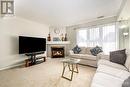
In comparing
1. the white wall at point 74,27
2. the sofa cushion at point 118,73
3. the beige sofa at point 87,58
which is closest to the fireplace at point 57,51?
the white wall at point 74,27

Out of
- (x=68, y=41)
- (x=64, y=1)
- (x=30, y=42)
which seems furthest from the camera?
(x=68, y=41)

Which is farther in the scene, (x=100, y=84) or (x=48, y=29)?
(x=48, y=29)

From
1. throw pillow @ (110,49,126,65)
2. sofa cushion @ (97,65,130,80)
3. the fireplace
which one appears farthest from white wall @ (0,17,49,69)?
throw pillow @ (110,49,126,65)

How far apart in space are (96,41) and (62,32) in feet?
8.94

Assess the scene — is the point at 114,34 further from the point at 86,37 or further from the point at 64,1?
the point at 64,1

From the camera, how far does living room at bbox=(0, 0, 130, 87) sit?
2.92 metres

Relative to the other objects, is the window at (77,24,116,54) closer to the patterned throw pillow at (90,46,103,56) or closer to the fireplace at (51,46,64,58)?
the patterned throw pillow at (90,46,103,56)


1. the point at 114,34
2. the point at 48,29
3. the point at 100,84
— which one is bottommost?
the point at 100,84

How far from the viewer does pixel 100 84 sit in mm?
1522

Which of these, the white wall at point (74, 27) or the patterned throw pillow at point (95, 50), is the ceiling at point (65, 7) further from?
the patterned throw pillow at point (95, 50)

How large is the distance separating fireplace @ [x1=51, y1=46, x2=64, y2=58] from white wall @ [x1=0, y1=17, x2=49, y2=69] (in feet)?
6.86

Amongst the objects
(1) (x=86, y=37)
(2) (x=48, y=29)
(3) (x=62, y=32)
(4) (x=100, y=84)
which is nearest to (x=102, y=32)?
(1) (x=86, y=37)

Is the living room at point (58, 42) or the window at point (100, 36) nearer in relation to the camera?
the living room at point (58, 42)

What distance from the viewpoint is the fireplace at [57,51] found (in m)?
6.70
